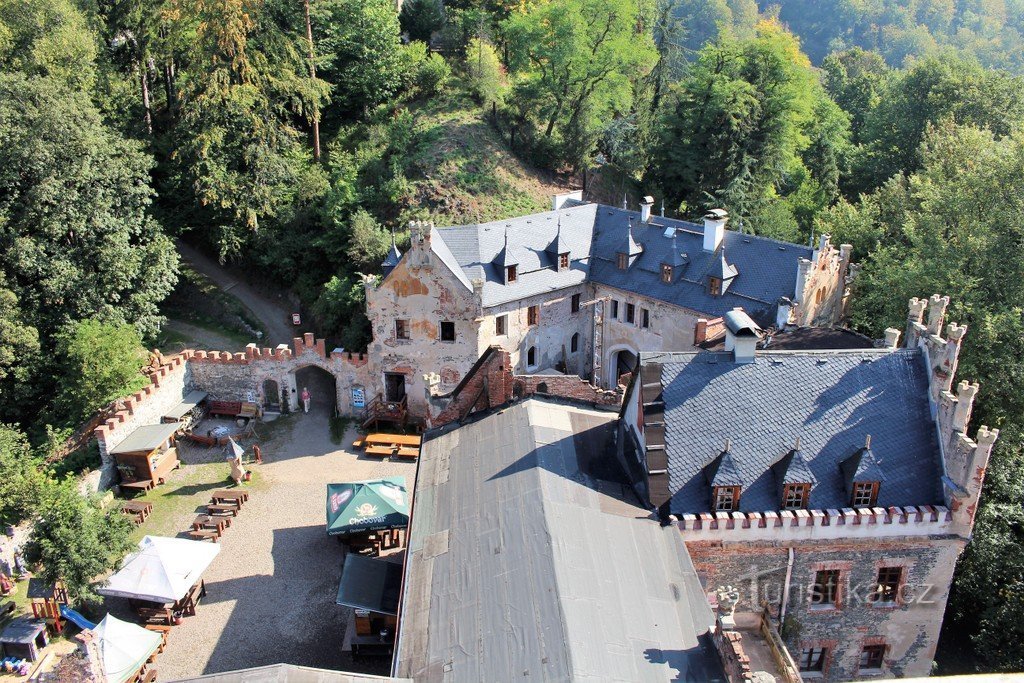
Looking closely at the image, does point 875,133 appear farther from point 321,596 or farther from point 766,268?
point 321,596

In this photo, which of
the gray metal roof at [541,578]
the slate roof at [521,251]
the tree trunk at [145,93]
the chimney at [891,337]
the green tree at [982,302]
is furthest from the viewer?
the tree trunk at [145,93]

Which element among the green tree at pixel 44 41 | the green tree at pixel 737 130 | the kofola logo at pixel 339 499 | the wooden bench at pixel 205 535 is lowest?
the wooden bench at pixel 205 535

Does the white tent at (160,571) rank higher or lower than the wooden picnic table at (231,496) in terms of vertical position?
higher

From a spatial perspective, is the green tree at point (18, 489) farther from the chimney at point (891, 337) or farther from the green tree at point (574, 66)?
the green tree at point (574, 66)

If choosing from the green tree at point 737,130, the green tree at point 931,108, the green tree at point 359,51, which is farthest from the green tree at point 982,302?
the green tree at point 359,51

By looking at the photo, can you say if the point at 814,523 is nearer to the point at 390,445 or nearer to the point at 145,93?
the point at 390,445

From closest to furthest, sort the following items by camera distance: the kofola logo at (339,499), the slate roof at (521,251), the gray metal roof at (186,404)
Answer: the kofola logo at (339,499), the slate roof at (521,251), the gray metal roof at (186,404)

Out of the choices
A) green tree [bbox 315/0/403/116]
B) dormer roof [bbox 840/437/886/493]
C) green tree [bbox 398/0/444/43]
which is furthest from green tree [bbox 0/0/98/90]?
dormer roof [bbox 840/437/886/493]
